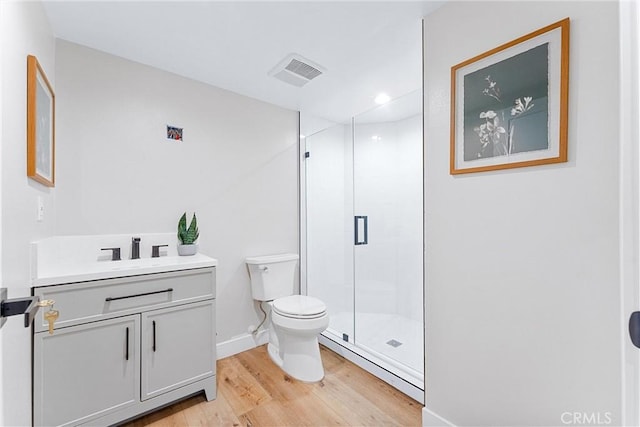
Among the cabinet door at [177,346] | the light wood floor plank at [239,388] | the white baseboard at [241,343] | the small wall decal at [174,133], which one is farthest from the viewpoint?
the white baseboard at [241,343]

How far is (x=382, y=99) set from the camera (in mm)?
2592

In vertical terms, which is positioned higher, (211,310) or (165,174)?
(165,174)

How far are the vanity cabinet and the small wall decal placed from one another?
1028 mm

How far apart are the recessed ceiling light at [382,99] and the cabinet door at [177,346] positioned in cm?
211

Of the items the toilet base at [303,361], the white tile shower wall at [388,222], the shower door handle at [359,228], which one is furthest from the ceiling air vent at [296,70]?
Answer: the toilet base at [303,361]

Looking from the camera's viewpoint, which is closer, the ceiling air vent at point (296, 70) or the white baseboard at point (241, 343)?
the ceiling air vent at point (296, 70)

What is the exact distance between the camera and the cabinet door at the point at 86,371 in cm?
132

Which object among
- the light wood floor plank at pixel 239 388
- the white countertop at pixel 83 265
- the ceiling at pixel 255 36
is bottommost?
the light wood floor plank at pixel 239 388

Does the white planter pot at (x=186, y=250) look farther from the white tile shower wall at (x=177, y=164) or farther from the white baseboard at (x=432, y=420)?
the white baseboard at (x=432, y=420)

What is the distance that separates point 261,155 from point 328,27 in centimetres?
123

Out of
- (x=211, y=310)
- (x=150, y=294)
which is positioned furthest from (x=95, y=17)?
(x=211, y=310)

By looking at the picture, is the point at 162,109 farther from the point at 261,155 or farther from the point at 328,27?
the point at 328,27

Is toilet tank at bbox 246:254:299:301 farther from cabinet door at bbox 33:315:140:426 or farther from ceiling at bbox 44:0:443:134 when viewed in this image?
ceiling at bbox 44:0:443:134

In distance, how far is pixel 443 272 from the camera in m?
1.50
